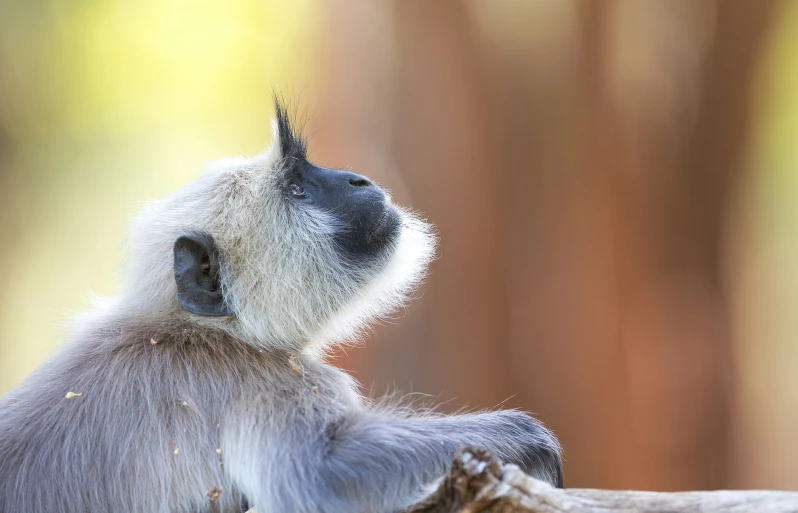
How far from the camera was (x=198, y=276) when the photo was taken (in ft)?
10.5

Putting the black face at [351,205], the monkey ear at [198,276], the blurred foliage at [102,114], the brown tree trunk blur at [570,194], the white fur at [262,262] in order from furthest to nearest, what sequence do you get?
the blurred foliage at [102,114], the brown tree trunk blur at [570,194], the black face at [351,205], the white fur at [262,262], the monkey ear at [198,276]

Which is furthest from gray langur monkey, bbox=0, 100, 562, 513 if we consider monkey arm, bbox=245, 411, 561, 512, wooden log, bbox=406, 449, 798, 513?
wooden log, bbox=406, 449, 798, 513

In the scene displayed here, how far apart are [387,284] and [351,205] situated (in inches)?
17.0

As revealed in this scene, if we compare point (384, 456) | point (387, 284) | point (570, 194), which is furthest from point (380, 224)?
point (570, 194)

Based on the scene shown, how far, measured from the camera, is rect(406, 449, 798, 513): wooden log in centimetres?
214

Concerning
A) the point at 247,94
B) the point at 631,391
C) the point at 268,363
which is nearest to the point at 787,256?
the point at 631,391

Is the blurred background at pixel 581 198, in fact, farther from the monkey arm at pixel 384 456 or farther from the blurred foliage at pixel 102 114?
the monkey arm at pixel 384 456

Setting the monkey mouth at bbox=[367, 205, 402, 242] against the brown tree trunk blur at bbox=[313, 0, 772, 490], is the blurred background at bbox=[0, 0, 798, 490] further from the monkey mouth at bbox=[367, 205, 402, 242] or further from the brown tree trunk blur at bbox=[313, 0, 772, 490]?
the monkey mouth at bbox=[367, 205, 402, 242]

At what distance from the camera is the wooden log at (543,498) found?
2.14 m

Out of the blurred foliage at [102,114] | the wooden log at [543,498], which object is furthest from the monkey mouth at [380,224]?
the blurred foliage at [102,114]

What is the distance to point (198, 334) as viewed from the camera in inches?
124

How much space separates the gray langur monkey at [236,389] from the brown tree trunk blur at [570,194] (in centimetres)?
432

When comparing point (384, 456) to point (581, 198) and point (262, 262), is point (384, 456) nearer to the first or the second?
point (262, 262)

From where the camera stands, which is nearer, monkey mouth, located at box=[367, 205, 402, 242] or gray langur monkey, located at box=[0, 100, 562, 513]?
gray langur monkey, located at box=[0, 100, 562, 513]
